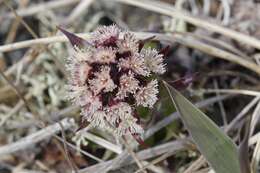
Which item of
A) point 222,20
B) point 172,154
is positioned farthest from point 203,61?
point 172,154

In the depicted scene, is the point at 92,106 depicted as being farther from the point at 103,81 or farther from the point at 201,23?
the point at 201,23

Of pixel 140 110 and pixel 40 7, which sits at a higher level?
pixel 40 7

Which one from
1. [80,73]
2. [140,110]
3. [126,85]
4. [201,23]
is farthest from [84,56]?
[201,23]

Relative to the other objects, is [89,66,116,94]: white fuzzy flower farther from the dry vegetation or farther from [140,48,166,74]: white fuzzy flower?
the dry vegetation

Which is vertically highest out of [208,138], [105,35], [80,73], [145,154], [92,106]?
[105,35]

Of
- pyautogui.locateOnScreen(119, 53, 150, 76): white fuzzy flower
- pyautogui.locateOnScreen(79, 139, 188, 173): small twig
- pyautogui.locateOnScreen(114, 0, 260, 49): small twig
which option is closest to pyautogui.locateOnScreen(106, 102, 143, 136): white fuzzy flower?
pyautogui.locateOnScreen(119, 53, 150, 76): white fuzzy flower

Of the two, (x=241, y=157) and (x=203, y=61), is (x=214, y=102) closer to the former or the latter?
(x=203, y=61)
